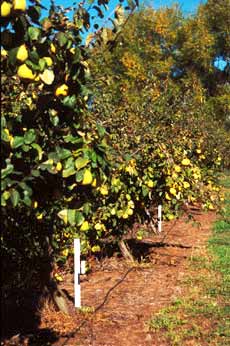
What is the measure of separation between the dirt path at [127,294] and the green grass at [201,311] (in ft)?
0.45

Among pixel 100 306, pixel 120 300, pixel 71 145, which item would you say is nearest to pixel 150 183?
pixel 120 300

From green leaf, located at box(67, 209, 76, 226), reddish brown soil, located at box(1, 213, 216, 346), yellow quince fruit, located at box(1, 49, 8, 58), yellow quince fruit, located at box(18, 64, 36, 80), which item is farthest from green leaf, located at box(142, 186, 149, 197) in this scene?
yellow quince fruit, located at box(18, 64, 36, 80)

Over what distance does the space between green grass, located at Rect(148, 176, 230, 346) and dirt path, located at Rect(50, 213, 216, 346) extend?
0.45 ft

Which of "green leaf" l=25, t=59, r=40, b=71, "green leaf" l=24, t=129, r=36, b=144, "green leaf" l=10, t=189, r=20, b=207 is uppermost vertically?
"green leaf" l=25, t=59, r=40, b=71

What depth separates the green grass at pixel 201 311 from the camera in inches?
188

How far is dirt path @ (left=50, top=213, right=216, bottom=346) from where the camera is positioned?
4719mm

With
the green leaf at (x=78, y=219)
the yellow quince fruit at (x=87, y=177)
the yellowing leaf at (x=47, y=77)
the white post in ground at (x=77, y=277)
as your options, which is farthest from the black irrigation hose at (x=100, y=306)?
the yellowing leaf at (x=47, y=77)

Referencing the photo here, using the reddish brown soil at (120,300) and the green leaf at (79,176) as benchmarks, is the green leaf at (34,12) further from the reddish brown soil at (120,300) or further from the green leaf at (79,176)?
the reddish brown soil at (120,300)

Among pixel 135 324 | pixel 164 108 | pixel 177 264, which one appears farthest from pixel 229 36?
pixel 135 324

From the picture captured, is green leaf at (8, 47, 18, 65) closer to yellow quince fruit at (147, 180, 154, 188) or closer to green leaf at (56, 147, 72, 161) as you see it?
green leaf at (56, 147, 72, 161)

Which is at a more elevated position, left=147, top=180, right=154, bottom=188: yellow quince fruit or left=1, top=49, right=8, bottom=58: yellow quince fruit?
left=1, top=49, right=8, bottom=58: yellow quince fruit

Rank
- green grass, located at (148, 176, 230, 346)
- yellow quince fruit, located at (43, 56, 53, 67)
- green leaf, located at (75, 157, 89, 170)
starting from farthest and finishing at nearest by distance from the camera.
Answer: green grass, located at (148, 176, 230, 346)
green leaf, located at (75, 157, 89, 170)
yellow quince fruit, located at (43, 56, 53, 67)

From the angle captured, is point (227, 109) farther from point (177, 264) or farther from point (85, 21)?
point (85, 21)

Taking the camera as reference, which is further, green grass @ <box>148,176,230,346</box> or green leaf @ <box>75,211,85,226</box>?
green grass @ <box>148,176,230,346</box>
